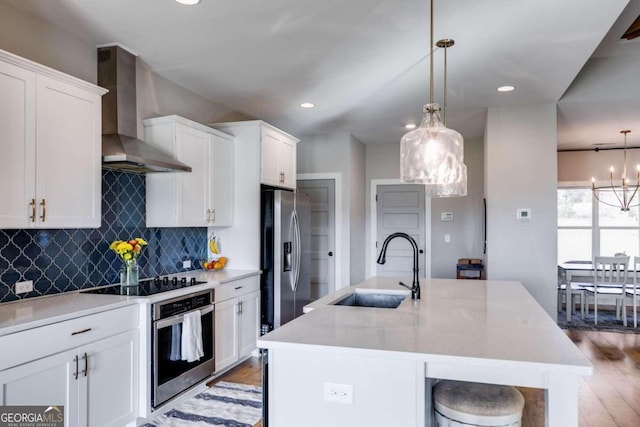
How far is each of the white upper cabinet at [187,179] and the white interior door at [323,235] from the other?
2.22 m

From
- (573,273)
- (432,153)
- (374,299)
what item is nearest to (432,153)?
(432,153)

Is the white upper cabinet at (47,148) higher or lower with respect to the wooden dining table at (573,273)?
higher

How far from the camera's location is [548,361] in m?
1.45

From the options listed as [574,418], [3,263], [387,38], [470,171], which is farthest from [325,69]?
[470,171]

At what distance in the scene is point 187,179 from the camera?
362 cm

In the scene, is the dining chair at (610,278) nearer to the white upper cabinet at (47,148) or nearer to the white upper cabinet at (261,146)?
the white upper cabinet at (261,146)

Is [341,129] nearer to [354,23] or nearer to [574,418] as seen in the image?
[354,23]

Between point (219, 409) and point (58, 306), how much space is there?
4.27ft

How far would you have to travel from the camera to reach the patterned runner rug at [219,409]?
284 cm

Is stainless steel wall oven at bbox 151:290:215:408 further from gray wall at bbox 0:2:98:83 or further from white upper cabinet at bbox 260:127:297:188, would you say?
gray wall at bbox 0:2:98:83

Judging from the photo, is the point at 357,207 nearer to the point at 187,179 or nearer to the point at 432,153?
the point at 187,179

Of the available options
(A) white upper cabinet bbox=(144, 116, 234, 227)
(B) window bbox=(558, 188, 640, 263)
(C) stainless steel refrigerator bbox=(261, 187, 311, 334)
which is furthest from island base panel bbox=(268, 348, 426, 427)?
(B) window bbox=(558, 188, 640, 263)

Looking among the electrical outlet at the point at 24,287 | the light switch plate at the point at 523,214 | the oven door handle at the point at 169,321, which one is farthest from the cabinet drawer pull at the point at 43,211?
the light switch plate at the point at 523,214

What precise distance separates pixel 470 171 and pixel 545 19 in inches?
152
